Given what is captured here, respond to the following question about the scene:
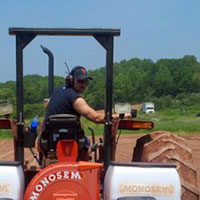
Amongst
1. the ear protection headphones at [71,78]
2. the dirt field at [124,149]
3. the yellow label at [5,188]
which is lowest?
the dirt field at [124,149]

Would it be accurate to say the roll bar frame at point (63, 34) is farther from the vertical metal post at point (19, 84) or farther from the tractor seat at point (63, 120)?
the tractor seat at point (63, 120)

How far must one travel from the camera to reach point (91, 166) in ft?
13.0

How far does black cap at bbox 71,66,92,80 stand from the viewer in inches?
180

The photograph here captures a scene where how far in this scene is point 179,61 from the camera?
379ft

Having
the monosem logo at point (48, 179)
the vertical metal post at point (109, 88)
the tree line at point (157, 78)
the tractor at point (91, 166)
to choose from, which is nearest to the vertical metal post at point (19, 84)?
the tractor at point (91, 166)

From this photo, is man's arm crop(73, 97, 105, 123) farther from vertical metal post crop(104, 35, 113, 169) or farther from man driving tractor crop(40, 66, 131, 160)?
vertical metal post crop(104, 35, 113, 169)

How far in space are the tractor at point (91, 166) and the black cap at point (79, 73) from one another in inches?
14.0

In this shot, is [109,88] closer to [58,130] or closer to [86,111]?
[86,111]

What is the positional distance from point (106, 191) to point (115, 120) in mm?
843

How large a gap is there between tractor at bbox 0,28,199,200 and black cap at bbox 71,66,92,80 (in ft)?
1.17

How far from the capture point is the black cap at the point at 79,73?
4582 mm

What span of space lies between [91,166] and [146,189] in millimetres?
490

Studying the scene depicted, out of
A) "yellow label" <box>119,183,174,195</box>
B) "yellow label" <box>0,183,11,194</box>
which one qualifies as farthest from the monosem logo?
"yellow label" <box>119,183,174,195</box>

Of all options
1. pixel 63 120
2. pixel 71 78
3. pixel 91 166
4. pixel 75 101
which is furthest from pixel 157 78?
pixel 91 166
